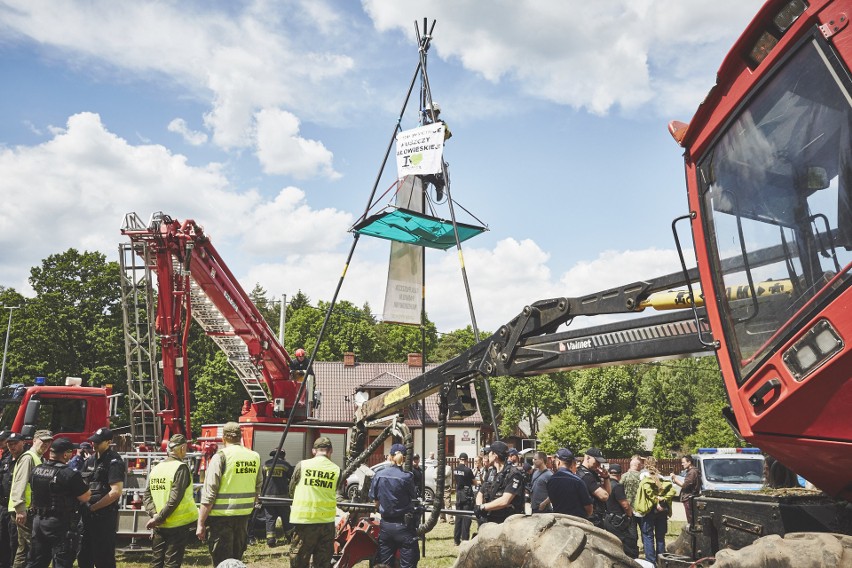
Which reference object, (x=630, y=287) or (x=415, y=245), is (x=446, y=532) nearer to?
(x=415, y=245)

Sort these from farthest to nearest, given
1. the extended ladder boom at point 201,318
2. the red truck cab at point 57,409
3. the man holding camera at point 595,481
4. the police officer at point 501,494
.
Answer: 1. the extended ladder boom at point 201,318
2. the red truck cab at point 57,409
3. the man holding camera at point 595,481
4. the police officer at point 501,494

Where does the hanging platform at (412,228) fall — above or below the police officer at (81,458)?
above

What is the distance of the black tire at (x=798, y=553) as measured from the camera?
8.87ft

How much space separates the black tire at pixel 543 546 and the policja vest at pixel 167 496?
4.03 metres

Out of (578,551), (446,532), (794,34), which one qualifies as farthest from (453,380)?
(446,532)

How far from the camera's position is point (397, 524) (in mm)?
7754

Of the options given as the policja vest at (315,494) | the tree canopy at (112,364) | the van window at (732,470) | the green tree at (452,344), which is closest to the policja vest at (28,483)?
Answer: the policja vest at (315,494)

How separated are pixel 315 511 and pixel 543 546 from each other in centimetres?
421

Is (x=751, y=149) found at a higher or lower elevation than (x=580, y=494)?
higher

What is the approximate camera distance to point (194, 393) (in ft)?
154

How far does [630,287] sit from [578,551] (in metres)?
1.89

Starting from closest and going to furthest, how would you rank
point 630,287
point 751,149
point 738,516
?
point 751,149, point 738,516, point 630,287

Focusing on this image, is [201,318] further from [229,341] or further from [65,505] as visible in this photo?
[65,505]

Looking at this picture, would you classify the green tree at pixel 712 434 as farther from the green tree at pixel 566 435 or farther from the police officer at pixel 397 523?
the police officer at pixel 397 523
